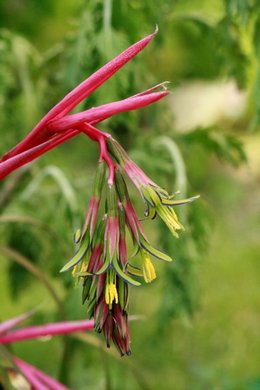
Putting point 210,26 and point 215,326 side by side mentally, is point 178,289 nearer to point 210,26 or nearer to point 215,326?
point 210,26

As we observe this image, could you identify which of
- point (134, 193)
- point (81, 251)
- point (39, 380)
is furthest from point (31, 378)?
point (134, 193)

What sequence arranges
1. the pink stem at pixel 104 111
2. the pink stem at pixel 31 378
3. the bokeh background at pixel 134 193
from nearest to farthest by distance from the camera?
the pink stem at pixel 104 111
the pink stem at pixel 31 378
the bokeh background at pixel 134 193

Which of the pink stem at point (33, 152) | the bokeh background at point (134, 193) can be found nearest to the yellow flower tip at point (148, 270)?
the pink stem at point (33, 152)

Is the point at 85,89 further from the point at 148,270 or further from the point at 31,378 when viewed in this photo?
the point at 31,378

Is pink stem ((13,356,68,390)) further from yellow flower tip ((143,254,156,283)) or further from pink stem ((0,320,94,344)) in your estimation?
yellow flower tip ((143,254,156,283))

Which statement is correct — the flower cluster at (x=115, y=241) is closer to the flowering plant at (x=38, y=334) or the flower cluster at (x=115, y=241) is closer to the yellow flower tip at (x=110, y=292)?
the yellow flower tip at (x=110, y=292)

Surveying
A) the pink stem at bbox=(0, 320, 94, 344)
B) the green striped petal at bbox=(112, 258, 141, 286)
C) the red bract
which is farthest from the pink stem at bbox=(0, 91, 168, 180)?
the pink stem at bbox=(0, 320, 94, 344)

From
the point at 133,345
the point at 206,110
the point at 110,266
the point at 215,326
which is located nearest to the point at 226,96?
the point at 206,110

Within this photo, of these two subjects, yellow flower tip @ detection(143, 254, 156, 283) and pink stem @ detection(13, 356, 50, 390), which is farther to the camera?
pink stem @ detection(13, 356, 50, 390)
